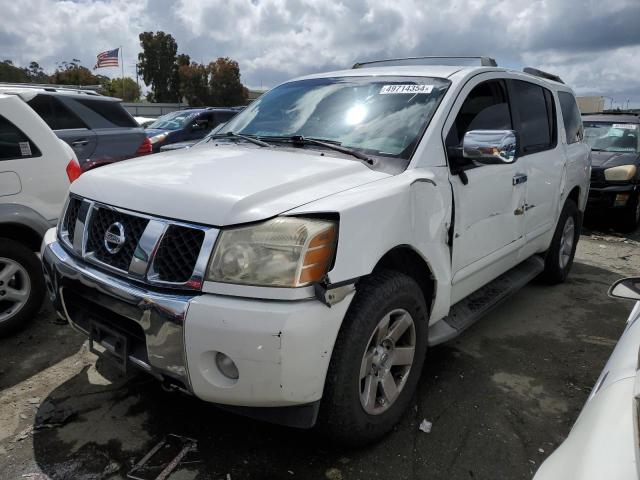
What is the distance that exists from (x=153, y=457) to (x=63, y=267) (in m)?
1.00

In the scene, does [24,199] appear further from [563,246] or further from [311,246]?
[563,246]

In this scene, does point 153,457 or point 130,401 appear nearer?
point 153,457

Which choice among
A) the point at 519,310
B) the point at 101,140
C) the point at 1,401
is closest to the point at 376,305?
the point at 1,401

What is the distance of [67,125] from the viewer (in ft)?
21.9

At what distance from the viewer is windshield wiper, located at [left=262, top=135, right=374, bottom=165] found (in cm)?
266

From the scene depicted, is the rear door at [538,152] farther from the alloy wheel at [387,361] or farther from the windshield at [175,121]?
the windshield at [175,121]

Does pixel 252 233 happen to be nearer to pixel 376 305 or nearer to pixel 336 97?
pixel 376 305

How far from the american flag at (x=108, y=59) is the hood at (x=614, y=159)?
86.8 ft

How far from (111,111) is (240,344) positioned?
6.37 metres

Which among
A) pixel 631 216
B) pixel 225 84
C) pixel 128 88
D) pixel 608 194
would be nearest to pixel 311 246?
pixel 608 194

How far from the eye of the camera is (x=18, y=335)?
3.67 m

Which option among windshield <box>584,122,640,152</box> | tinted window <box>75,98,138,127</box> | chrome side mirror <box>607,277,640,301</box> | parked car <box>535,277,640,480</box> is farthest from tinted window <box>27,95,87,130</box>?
windshield <box>584,122,640,152</box>

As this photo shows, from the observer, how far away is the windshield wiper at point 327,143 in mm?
2658

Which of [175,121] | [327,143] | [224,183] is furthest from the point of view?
[175,121]
